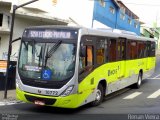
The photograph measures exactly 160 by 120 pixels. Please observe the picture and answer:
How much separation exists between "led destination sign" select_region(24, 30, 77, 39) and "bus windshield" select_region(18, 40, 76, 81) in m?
0.22

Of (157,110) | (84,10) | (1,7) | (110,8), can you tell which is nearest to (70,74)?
(157,110)

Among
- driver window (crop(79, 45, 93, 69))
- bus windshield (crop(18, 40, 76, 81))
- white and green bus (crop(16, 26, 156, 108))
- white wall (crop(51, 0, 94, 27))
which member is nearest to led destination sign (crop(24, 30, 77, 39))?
white and green bus (crop(16, 26, 156, 108))

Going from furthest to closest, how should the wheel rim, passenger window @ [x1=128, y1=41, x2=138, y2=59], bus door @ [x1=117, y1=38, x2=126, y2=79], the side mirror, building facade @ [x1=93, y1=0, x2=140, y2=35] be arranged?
1. building facade @ [x1=93, y1=0, x2=140, y2=35]
2. passenger window @ [x1=128, y1=41, x2=138, y2=59]
3. bus door @ [x1=117, y1=38, x2=126, y2=79]
4. the wheel rim
5. the side mirror

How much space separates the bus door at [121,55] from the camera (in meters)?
16.0

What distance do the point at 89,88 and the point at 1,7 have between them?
53.0 feet

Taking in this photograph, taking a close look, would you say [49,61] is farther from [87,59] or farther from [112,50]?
[112,50]

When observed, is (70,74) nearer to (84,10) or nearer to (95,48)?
(95,48)

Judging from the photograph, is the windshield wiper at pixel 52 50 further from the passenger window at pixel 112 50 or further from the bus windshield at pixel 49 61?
the passenger window at pixel 112 50

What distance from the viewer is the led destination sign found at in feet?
39.9

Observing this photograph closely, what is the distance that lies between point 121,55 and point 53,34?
490cm

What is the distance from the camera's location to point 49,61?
12.0 meters

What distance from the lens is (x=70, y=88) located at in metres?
11.7

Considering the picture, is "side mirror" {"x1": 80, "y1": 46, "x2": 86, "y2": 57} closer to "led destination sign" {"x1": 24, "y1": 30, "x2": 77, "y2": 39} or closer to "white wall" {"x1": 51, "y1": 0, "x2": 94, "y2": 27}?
"led destination sign" {"x1": 24, "y1": 30, "x2": 77, "y2": 39}

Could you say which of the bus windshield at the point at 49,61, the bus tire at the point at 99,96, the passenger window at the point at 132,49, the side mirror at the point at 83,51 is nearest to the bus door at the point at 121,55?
the passenger window at the point at 132,49
